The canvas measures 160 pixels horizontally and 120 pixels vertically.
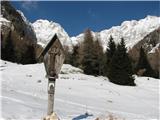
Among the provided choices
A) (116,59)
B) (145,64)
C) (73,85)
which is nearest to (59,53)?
(73,85)

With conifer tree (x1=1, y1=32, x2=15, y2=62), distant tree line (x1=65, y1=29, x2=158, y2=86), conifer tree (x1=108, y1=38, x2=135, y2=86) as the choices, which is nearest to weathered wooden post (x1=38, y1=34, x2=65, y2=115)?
distant tree line (x1=65, y1=29, x2=158, y2=86)

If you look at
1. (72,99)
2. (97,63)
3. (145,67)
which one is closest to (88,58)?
(97,63)

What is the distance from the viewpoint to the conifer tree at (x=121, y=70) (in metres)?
36.9

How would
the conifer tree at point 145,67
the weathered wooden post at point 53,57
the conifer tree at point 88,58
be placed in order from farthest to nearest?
the conifer tree at point 145,67, the conifer tree at point 88,58, the weathered wooden post at point 53,57

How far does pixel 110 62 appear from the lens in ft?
137

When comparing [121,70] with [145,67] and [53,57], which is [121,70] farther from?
[53,57]

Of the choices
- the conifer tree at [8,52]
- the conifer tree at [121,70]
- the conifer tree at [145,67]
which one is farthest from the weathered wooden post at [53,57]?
the conifer tree at [145,67]

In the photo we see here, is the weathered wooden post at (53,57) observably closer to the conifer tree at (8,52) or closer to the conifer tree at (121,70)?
the conifer tree at (121,70)

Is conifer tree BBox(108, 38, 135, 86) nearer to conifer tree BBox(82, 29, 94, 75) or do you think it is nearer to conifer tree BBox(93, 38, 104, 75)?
conifer tree BBox(82, 29, 94, 75)

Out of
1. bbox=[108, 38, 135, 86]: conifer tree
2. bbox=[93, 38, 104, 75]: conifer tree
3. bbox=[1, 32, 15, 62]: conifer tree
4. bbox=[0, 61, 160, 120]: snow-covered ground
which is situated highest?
bbox=[1, 32, 15, 62]: conifer tree

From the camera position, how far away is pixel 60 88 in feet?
79.6

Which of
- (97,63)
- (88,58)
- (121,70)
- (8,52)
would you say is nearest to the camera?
(121,70)

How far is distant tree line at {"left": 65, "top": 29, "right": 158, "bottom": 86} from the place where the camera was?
3797 cm

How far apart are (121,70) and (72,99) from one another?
19.9 m
